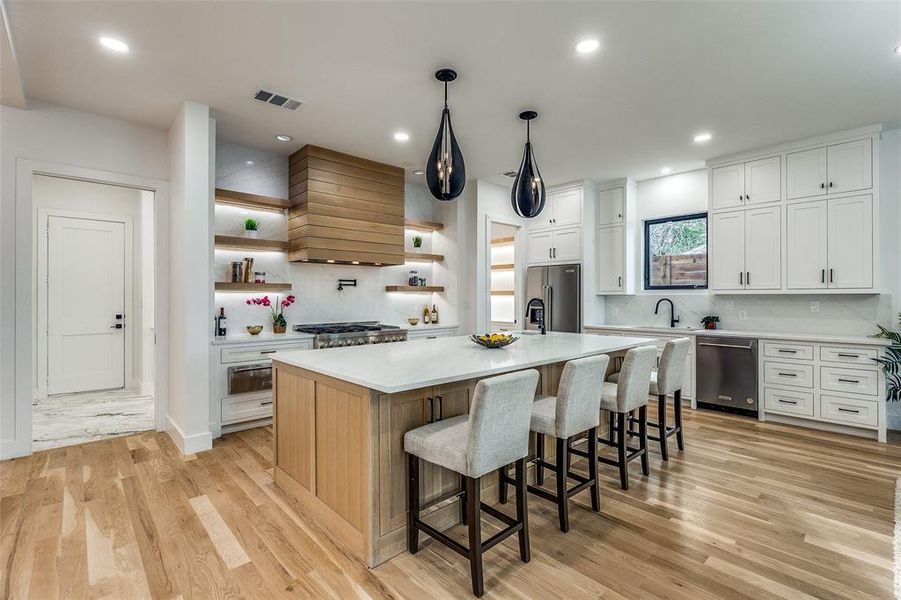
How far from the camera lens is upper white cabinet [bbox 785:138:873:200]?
163 inches

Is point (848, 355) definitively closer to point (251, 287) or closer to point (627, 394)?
point (627, 394)

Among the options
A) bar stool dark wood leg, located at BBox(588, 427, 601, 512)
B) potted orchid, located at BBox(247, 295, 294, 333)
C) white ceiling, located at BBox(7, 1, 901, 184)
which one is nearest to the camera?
white ceiling, located at BBox(7, 1, 901, 184)

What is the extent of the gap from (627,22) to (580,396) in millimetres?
2181

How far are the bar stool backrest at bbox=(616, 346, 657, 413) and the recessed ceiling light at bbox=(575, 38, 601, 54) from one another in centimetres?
197

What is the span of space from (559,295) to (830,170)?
315 centimetres

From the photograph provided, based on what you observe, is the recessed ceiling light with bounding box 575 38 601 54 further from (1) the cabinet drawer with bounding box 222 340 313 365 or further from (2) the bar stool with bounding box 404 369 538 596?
(1) the cabinet drawer with bounding box 222 340 313 365

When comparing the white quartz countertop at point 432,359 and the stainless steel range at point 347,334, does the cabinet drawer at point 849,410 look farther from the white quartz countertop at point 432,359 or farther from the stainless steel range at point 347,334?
the stainless steel range at point 347,334

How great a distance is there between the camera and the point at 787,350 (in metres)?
4.41

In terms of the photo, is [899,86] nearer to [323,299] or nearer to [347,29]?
[347,29]

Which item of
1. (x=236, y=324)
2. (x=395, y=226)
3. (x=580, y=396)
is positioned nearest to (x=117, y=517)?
(x=236, y=324)

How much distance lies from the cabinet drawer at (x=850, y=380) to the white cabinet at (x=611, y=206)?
283 cm

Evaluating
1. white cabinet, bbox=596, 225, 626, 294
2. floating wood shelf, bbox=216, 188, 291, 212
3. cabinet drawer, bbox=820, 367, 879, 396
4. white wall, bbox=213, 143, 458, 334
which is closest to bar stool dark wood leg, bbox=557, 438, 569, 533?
white wall, bbox=213, 143, 458, 334

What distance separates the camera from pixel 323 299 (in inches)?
209

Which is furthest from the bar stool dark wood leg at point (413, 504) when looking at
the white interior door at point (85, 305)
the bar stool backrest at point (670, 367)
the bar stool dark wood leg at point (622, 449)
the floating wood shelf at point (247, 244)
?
the white interior door at point (85, 305)
